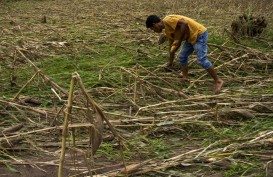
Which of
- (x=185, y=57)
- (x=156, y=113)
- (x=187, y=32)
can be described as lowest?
(x=156, y=113)

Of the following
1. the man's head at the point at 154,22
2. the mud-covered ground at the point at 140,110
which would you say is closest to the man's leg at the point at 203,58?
the mud-covered ground at the point at 140,110

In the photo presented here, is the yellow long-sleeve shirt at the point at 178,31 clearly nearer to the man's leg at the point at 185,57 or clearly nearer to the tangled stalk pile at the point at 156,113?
the man's leg at the point at 185,57

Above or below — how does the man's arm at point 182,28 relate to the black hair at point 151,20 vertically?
below

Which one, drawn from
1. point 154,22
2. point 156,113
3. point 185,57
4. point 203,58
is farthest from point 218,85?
point 156,113

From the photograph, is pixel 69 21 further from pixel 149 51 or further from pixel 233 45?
pixel 233 45

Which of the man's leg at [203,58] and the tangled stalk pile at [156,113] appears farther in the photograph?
the man's leg at [203,58]

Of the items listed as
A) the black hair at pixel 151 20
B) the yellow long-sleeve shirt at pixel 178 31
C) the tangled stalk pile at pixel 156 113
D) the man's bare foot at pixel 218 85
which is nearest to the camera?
the tangled stalk pile at pixel 156 113

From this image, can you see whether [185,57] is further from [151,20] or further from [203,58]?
[151,20]

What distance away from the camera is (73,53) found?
616cm

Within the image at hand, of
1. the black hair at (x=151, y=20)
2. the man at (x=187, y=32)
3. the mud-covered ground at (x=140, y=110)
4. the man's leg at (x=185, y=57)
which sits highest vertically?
the black hair at (x=151, y=20)

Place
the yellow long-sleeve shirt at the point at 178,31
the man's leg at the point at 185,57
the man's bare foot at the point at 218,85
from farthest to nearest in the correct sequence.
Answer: the man's leg at the point at 185,57 → the yellow long-sleeve shirt at the point at 178,31 → the man's bare foot at the point at 218,85

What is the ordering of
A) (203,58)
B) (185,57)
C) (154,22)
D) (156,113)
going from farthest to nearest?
(185,57)
(203,58)
(154,22)
(156,113)

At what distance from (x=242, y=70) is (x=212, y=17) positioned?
4.96 metres

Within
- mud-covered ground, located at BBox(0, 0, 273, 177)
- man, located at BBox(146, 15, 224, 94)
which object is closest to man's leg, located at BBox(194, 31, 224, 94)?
man, located at BBox(146, 15, 224, 94)
